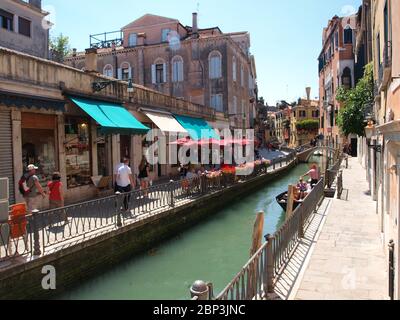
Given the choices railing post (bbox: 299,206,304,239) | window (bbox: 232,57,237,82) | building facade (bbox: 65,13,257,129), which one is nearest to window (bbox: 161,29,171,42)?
building facade (bbox: 65,13,257,129)

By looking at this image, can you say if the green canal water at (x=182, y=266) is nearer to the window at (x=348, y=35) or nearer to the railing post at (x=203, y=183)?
the railing post at (x=203, y=183)

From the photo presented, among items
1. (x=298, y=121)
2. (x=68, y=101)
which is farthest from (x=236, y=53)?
(x=298, y=121)

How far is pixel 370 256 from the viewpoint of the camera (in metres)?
7.89

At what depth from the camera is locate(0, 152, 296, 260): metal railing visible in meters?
7.25

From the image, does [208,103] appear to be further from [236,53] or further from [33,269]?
[33,269]

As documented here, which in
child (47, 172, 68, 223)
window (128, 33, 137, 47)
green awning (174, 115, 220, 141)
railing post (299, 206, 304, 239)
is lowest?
railing post (299, 206, 304, 239)

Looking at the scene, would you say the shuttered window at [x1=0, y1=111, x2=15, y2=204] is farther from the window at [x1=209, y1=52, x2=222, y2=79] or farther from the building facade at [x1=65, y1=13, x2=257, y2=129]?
the window at [x1=209, y1=52, x2=222, y2=79]

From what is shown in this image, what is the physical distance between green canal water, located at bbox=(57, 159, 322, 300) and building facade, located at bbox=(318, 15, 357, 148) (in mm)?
25238

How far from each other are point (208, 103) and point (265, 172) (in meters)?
9.38

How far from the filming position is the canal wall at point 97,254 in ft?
22.8

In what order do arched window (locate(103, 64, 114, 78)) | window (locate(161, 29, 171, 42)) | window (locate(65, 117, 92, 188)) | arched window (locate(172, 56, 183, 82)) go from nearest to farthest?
window (locate(65, 117, 92, 188))
arched window (locate(172, 56, 183, 82))
window (locate(161, 29, 171, 42))
arched window (locate(103, 64, 114, 78))

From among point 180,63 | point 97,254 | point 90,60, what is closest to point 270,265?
point 97,254

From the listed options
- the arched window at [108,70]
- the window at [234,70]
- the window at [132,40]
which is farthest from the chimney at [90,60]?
the window at [132,40]

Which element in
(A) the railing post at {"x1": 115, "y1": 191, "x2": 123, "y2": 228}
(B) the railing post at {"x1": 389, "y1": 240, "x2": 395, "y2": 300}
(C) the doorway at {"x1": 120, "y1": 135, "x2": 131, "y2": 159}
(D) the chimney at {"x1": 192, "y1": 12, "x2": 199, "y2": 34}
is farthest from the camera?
(D) the chimney at {"x1": 192, "y1": 12, "x2": 199, "y2": 34}
